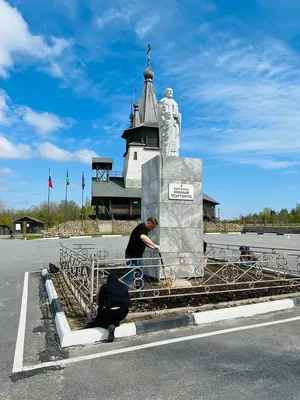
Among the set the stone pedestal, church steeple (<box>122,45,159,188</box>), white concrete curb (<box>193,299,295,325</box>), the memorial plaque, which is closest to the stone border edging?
white concrete curb (<box>193,299,295,325</box>)

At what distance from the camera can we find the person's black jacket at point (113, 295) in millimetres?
4391

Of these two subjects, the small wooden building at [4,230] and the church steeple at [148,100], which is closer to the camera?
the church steeple at [148,100]

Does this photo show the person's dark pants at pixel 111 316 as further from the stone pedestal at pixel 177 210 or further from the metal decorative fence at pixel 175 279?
the stone pedestal at pixel 177 210

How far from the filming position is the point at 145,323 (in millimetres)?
4688

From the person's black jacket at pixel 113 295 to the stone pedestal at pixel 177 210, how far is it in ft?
11.2

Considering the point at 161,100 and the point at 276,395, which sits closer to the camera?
the point at 276,395

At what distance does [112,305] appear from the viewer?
4379 millimetres

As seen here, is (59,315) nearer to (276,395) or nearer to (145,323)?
(145,323)

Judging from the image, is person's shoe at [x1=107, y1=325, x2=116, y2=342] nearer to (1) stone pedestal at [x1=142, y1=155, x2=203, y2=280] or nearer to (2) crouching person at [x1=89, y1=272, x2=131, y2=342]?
(2) crouching person at [x1=89, y1=272, x2=131, y2=342]

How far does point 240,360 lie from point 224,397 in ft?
2.87

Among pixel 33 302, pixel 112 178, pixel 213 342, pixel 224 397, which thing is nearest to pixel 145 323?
pixel 213 342

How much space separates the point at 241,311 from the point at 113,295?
241 centimetres

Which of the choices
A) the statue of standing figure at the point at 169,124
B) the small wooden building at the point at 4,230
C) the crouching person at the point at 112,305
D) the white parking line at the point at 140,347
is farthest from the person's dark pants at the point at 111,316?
the small wooden building at the point at 4,230

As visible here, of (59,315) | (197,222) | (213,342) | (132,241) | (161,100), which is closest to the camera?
(213,342)
